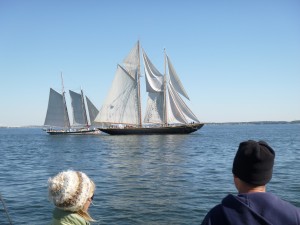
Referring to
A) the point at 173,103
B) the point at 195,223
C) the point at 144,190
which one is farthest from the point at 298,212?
the point at 173,103

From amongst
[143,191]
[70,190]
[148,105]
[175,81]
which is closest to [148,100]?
[148,105]

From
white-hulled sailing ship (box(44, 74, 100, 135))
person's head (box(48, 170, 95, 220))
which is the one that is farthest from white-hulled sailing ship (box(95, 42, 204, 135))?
person's head (box(48, 170, 95, 220))

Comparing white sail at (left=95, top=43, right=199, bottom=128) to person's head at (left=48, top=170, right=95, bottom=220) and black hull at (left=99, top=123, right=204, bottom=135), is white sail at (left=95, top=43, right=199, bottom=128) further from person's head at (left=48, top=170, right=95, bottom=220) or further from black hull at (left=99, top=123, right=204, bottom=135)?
person's head at (left=48, top=170, right=95, bottom=220)

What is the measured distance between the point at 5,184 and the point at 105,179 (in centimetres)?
538

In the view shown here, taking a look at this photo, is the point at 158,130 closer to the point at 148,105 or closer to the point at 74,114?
the point at 148,105

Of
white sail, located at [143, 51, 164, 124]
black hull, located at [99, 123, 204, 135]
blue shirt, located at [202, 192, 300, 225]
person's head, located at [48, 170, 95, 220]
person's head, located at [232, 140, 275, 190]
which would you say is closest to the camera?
blue shirt, located at [202, 192, 300, 225]

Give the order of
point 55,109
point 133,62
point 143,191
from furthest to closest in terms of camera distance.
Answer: point 55,109 → point 133,62 → point 143,191

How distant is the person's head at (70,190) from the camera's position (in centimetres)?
312

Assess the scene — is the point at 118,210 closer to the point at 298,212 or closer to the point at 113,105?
the point at 298,212

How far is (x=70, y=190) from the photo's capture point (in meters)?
3.12

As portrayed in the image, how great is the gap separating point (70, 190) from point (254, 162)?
1.60 m

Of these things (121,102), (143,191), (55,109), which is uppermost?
(121,102)

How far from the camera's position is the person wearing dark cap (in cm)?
222

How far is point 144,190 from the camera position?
1656 cm
